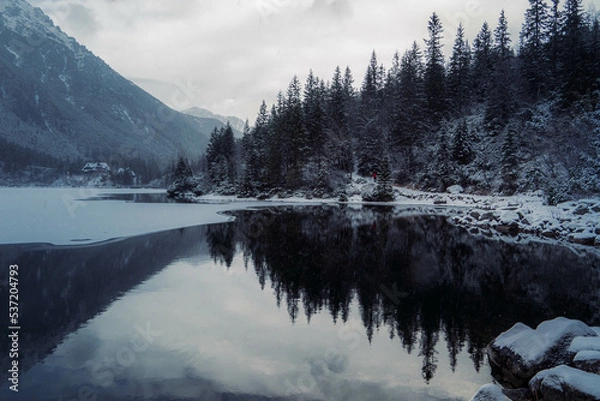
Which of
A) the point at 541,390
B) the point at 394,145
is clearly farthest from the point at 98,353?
the point at 394,145

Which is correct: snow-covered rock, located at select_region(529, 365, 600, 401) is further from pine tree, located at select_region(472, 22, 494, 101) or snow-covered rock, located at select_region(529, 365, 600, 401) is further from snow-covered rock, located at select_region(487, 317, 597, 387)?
pine tree, located at select_region(472, 22, 494, 101)

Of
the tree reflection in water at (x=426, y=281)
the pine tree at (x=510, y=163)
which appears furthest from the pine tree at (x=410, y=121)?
the tree reflection in water at (x=426, y=281)

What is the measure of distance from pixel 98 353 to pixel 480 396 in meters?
7.84

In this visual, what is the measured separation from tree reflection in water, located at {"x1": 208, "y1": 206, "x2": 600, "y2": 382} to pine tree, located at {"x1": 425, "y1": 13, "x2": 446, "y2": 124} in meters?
52.0

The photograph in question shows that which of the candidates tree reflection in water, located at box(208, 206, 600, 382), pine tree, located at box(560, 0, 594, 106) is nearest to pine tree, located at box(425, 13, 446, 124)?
pine tree, located at box(560, 0, 594, 106)

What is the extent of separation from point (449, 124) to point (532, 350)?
218 ft

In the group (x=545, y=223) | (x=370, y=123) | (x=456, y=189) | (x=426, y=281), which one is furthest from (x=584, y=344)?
(x=370, y=123)

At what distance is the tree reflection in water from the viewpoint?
31.0 ft

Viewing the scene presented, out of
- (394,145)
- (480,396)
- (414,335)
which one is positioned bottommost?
(414,335)

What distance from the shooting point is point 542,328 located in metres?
7.22

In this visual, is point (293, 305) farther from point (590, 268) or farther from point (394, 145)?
point (394, 145)

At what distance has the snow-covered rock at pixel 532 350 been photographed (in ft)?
20.8

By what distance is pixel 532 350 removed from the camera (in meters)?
6.60

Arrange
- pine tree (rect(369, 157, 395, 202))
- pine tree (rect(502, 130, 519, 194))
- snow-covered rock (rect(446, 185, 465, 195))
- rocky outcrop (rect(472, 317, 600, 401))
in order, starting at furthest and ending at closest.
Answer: pine tree (rect(369, 157, 395, 202)), snow-covered rock (rect(446, 185, 465, 195)), pine tree (rect(502, 130, 519, 194)), rocky outcrop (rect(472, 317, 600, 401))
